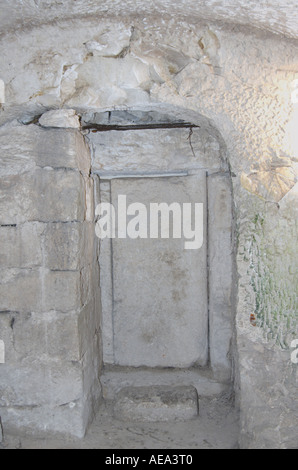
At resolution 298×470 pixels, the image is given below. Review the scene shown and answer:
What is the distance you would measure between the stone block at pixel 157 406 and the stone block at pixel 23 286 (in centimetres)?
96

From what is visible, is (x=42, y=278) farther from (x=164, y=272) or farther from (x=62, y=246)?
(x=164, y=272)

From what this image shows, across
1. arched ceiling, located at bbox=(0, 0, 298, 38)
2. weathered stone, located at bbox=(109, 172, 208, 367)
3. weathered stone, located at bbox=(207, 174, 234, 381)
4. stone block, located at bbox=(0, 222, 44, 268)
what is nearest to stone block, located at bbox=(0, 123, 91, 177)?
stone block, located at bbox=(0, 222, 44, 268)

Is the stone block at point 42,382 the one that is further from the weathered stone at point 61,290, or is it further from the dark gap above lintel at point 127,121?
the dark gap above lintel at point 127,121

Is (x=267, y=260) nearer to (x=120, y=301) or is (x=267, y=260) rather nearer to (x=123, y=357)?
(x=120, y=301)

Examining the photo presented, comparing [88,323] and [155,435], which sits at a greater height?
[88,323]

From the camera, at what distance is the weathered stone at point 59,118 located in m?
2.49

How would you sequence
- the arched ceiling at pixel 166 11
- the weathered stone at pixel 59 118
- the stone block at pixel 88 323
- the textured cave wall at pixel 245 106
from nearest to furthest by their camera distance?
the arched ceiling at pixel 166 11
the textured cave wall at pixel 245 106
the weathered stone at pixel 59 118
the stone block at pixel 88 323

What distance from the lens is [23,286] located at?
8.30 feet

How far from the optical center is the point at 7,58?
2.44 metres

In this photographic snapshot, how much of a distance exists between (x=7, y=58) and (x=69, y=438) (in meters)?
2.33

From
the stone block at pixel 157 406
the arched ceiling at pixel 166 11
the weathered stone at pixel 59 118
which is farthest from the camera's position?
the stone block at pixel 157 406

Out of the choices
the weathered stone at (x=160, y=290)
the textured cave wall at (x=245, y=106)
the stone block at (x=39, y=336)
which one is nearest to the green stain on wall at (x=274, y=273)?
the textured cave wall at (x=245, y=106)

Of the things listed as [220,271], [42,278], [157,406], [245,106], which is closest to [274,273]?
[220,271]

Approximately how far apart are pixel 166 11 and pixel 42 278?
169cm
